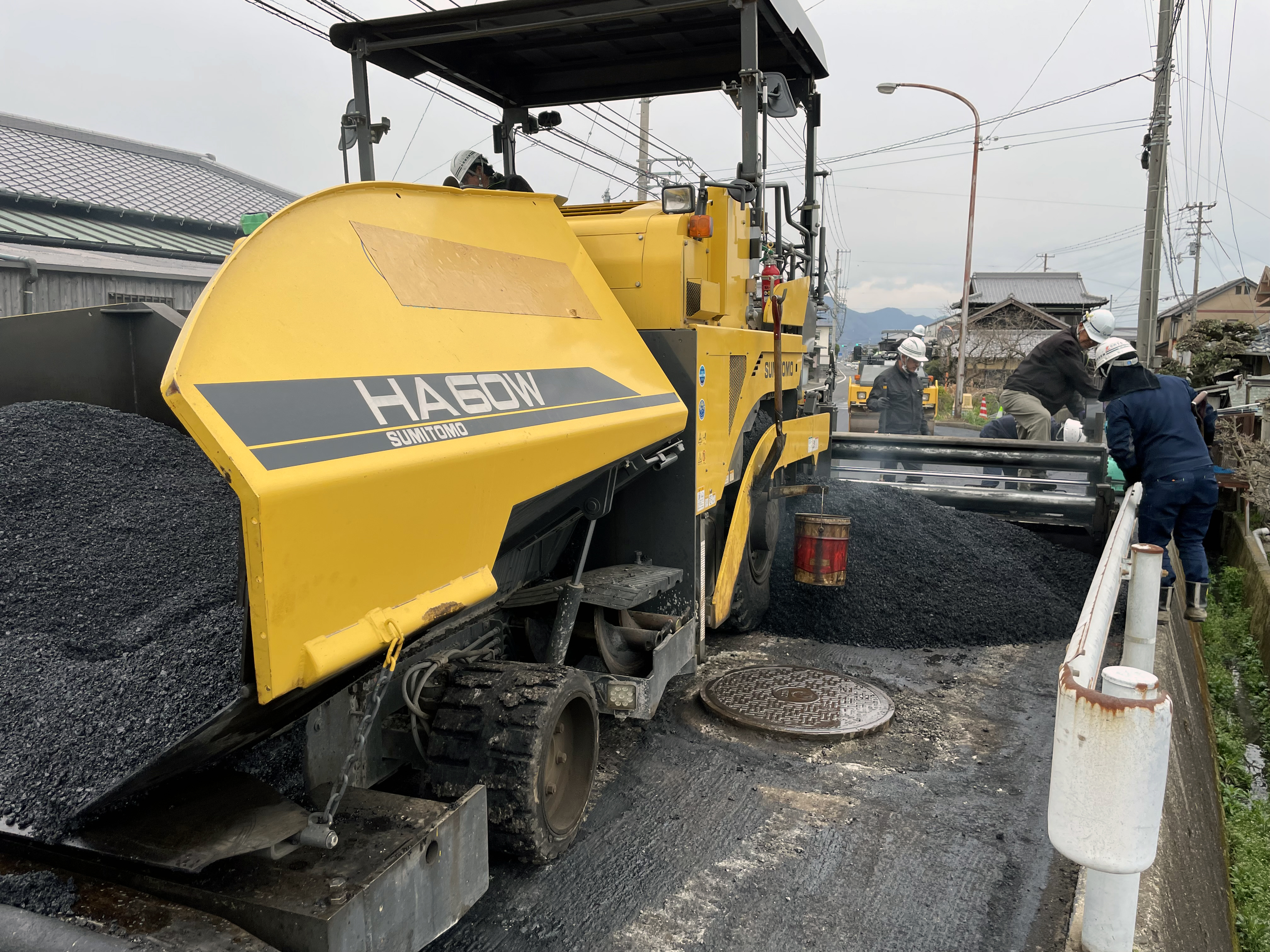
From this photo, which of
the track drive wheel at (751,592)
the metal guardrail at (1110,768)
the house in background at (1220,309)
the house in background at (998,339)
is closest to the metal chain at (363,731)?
the metal guardrail at (1110,768)

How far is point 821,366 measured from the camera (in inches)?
285

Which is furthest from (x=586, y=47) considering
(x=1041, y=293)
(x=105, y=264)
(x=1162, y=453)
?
(x=1041, y=293)

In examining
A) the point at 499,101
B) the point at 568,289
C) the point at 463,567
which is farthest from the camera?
the point at 499,101

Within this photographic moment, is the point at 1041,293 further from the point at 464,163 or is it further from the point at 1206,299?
the point at 464,163

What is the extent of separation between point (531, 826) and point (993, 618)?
3.92 metres

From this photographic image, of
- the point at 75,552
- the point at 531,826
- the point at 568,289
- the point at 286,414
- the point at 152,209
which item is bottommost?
the point at 531,826

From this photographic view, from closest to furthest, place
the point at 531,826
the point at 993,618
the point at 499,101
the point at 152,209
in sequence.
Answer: the point at 531,826 < the point at 499,101 < the point at 993,618 < the point at 152,209

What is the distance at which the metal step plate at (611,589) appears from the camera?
10.6 feet

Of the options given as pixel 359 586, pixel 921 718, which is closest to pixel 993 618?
pixel 921 718

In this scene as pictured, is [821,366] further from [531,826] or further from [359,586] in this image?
[359,586]

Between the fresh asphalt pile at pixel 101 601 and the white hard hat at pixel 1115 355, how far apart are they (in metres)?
4.96

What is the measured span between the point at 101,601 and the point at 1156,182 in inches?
520

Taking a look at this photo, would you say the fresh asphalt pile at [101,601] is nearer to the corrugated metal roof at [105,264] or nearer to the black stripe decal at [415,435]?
the black stripe decal at [415,435]

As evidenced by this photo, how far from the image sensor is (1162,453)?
Result: 534 cm
